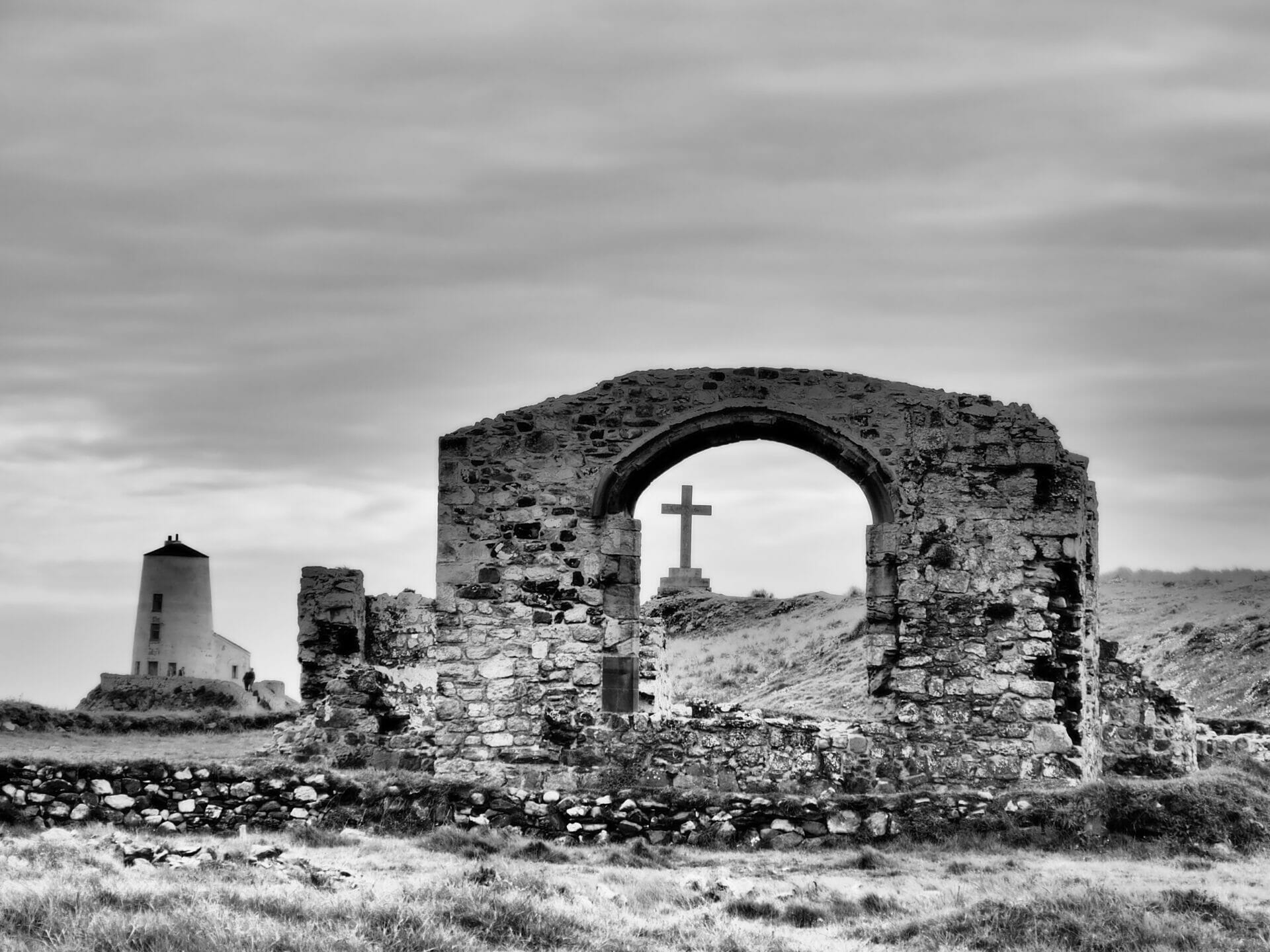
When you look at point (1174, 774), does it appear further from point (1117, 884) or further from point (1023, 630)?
point (1117, 884)

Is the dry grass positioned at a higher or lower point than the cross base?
lower

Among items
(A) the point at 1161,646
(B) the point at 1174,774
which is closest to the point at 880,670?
(B) the point at 1174,774

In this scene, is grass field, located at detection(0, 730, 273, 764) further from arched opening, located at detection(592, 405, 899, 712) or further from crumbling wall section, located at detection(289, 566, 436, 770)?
arched opening, located at detection(592, 405, 899, 712)

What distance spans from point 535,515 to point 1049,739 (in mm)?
5354

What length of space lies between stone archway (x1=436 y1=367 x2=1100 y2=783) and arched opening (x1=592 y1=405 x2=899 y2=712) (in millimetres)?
20

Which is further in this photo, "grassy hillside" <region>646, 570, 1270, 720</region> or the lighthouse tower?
the lighthouse tower

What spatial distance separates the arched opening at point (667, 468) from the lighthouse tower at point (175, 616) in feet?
82.1

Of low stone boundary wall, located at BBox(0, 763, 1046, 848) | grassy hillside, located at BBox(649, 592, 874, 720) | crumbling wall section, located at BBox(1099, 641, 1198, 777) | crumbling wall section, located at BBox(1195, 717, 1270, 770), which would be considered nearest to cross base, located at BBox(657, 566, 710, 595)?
grassy hillside, located at BBox(649, 592, 874, 720)

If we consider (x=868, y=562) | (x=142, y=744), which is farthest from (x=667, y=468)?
(x=142, y=744)

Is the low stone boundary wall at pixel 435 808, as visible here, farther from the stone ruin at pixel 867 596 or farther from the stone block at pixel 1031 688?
the stone block at pixel 1031 688

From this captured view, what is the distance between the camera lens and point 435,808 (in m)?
13.9

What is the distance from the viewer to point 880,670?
14711 millimetres

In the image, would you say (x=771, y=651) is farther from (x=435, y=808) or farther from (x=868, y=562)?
(x=435, y=808)

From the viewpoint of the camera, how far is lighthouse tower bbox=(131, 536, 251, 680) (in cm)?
3781
